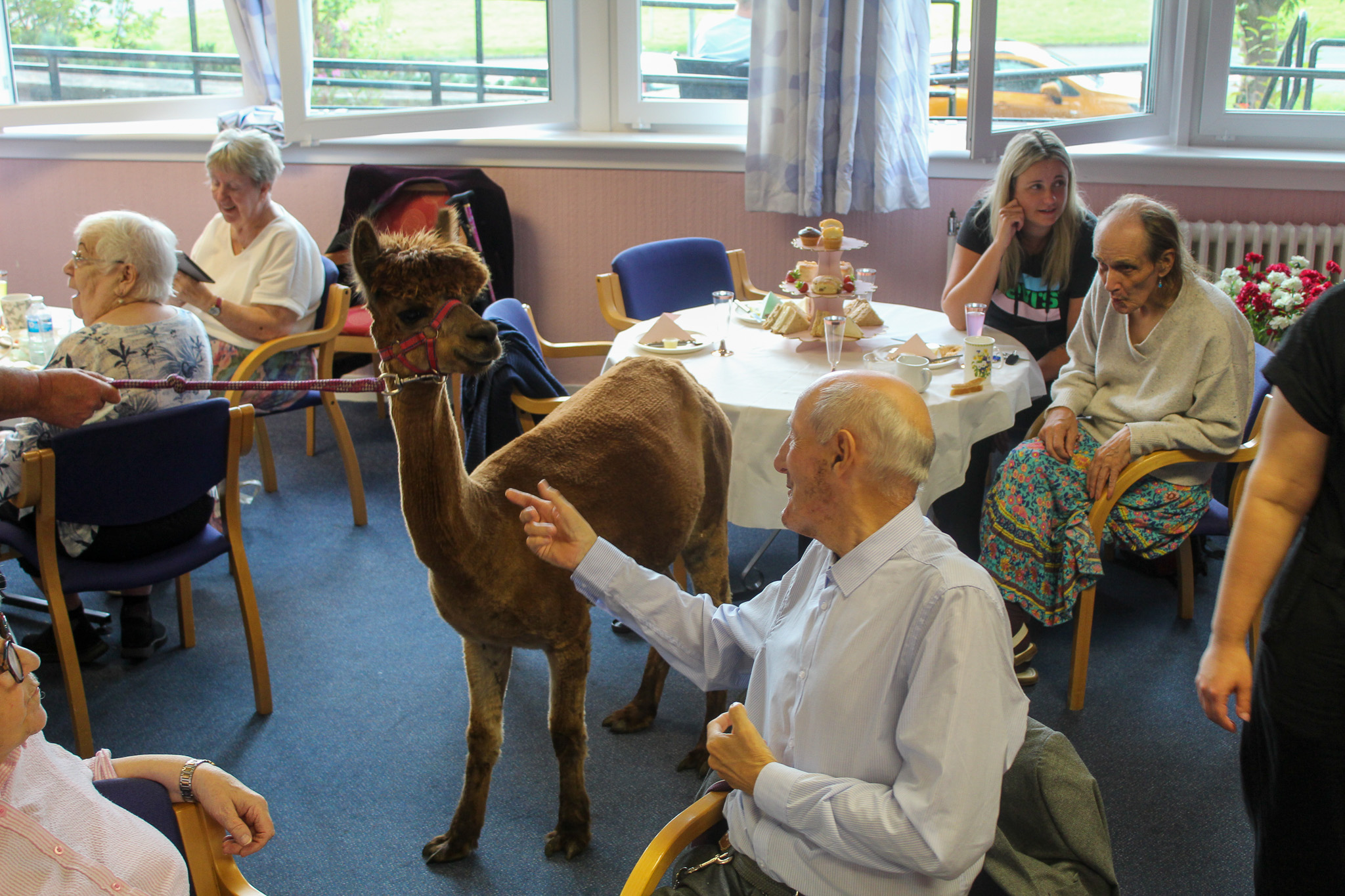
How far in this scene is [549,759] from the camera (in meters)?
2.50

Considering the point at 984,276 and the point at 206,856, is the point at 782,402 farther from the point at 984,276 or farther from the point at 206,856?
the point at 206,856

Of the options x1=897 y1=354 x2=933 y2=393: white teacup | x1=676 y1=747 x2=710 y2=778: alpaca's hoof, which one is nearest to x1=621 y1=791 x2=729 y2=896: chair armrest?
x1=676 y1=747 x2=710 y2=778: alpaca's hoof

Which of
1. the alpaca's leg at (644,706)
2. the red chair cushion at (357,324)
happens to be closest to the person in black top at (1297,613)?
the alpaca's leg at (644,706)

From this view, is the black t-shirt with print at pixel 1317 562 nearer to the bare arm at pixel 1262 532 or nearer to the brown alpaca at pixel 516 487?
the bare arm at pixel 1262 532

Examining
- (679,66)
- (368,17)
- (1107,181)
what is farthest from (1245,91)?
(368,17)

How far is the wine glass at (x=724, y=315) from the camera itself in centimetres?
300

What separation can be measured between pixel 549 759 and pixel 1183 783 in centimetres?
145

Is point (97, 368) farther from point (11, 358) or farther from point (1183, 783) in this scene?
point (1183, 783)

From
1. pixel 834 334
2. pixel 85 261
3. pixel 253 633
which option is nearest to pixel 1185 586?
pixel 834 334

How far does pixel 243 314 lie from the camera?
360 centimetres

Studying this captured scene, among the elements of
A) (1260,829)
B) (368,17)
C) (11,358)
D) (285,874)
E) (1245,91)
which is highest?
(368,17)

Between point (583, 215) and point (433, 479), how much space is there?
3.27m

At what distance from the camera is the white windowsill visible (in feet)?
14.0

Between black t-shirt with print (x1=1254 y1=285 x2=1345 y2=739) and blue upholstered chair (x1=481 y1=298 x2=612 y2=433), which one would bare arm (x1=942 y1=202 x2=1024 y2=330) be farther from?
black t-shirt with print (x1=1254 y1=285 x2=1345 y2=739)
